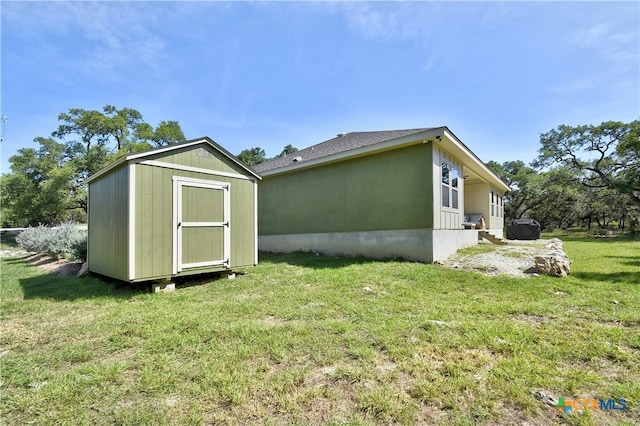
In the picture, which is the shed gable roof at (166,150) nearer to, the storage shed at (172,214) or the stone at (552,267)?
the storage shed at (172,214)

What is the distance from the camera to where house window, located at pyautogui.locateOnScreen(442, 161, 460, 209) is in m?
8.00

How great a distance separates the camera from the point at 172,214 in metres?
4.93

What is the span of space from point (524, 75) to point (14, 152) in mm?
32514

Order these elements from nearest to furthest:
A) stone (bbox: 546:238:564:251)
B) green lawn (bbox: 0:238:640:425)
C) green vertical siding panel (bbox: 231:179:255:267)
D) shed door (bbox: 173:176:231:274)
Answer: green lawn (bbox: 0:238:640:425)
shed door (bbox: 173:176:231:274)
green vertical siding panel (bbox: 231:179:255:267)
stone (bbox: 546:238:564:251)

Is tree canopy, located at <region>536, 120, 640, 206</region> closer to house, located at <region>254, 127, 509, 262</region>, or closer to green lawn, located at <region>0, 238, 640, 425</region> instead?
house, located at <region>254, 127, 509, 262</region>

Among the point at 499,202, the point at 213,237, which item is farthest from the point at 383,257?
the point at 499,202

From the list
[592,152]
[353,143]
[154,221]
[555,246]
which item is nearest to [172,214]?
[154,221]

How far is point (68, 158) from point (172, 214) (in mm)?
22892

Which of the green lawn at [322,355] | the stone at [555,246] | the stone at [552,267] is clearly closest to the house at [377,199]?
the stone at [552,267]

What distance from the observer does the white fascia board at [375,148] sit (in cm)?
700

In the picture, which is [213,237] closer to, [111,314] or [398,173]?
[111,314]

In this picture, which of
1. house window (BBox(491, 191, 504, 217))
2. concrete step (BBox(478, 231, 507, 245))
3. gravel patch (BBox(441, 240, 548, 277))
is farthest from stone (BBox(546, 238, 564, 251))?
house window (BBox(491, 191, 504, 217))

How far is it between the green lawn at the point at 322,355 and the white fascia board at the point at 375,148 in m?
3.96

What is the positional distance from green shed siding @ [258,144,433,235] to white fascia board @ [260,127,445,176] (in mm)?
253
